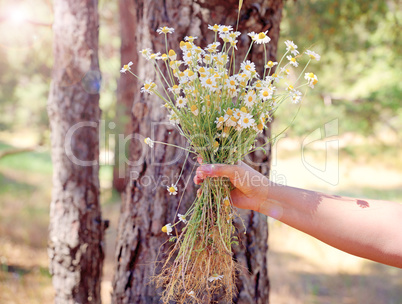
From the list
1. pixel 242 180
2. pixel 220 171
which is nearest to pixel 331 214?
pixel 242 180

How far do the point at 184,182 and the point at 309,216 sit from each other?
0.66 meters

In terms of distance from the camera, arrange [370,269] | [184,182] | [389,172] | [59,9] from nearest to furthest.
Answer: [184,182] → [59,9] → [370,269] → [389,172]

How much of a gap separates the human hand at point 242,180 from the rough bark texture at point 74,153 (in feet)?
4.35

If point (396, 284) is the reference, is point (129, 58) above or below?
above

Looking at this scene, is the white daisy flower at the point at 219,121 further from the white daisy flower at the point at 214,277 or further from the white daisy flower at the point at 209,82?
the white daisy flower at the point at 214,277

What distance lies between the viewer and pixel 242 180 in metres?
1.39

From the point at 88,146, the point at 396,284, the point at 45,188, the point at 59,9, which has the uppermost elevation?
the point at 59,9

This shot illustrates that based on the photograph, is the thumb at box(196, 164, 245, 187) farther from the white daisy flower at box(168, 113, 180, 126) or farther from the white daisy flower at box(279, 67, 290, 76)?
the white daisy flower at box(279, 67, 290, 76)

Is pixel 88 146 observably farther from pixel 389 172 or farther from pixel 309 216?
pixel 389 172

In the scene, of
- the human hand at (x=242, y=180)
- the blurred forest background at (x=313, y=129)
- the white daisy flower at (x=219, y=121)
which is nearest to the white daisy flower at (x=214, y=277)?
the human hand at (x=242, y=180)

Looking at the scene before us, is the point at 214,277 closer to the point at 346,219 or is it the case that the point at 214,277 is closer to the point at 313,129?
the point at 346,219

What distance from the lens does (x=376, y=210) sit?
1.45 meters

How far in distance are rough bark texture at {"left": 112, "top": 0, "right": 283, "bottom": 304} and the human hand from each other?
382 millimetres

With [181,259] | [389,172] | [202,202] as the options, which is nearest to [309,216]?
[202,202]
